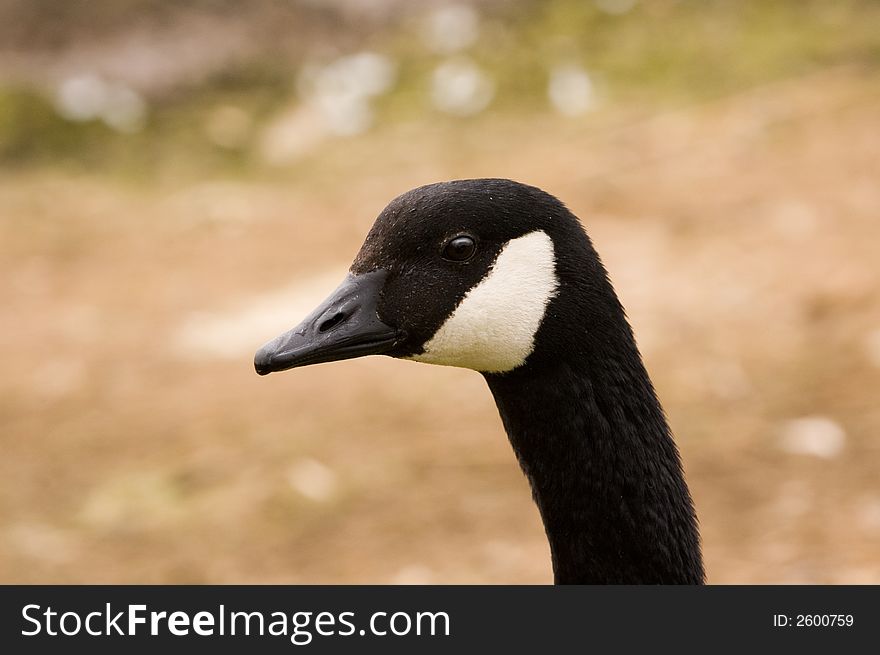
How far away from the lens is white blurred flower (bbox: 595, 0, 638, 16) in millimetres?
12336

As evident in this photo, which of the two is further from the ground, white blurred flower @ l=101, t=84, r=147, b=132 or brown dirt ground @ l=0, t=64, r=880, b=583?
white blurred flower @ l=101, t=84, r=147, b=132

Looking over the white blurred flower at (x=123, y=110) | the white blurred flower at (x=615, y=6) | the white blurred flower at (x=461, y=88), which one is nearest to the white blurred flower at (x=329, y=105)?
the white blurred flower at (x=461, y=88)

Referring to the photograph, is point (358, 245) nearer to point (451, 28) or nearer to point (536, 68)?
point (536, 68)

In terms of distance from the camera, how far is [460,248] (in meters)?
3.09

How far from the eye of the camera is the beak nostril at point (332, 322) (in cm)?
309

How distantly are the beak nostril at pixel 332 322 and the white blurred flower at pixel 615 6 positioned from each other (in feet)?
32.8

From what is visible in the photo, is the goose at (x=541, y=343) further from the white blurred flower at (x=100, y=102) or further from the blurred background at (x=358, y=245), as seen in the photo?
the white blurred flower at (x=100, y=102)

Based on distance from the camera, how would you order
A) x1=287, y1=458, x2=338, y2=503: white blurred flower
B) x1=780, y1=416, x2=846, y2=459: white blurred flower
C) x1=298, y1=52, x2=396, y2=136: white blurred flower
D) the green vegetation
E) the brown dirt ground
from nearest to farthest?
the brown dirt ground, x1=780, y1=416, x2=846, y2=459: white blurred flower, x1=287, y1=458, x2=338, y2=503: white blurred flower, the green vegetation, x1=298, y1=52, x2=396, y2=136: white blurred flower

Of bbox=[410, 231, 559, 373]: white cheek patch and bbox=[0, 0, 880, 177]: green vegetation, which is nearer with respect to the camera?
bbox=[410, 231, 559, 373]: white cheek patch

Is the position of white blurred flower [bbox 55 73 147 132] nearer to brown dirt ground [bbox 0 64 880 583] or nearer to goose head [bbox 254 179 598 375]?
brown dirt ground [bbox 0 64 880 583]

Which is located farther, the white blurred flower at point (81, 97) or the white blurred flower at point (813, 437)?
the white blurred flower at point (81, 97)

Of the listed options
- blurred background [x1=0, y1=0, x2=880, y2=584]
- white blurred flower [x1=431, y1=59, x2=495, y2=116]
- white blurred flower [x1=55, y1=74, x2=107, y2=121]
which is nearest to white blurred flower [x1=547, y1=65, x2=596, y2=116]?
blurred background [x1=0, y1=0, x2=880, y2=584]

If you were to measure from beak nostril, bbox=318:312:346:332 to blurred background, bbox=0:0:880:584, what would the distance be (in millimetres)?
2580

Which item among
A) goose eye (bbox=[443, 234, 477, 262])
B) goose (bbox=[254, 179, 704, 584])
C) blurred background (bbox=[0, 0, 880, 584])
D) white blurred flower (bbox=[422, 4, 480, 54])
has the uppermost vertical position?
white blurred flower (bbox=[422, 4, 480, 54])
